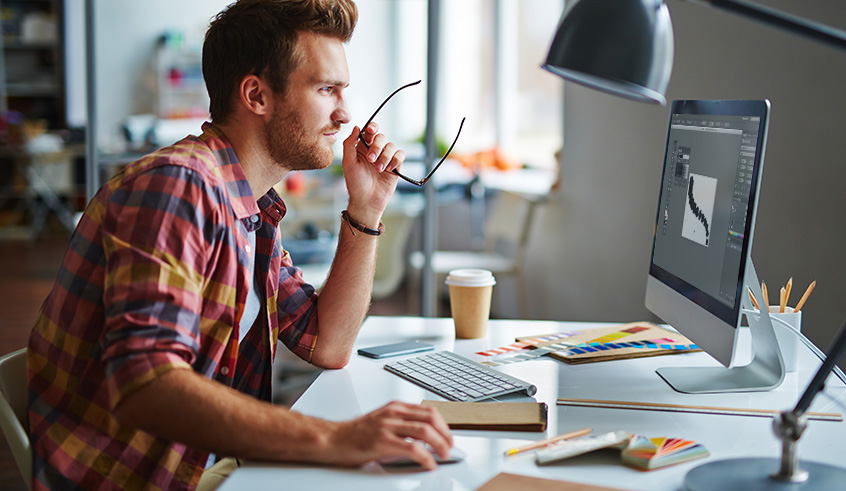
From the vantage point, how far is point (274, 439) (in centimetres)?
96

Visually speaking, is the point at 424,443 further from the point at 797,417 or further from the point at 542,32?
the point at 542,32

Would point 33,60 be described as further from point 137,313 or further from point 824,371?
point 824,371

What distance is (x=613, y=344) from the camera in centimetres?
155

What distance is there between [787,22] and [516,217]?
3.25 m

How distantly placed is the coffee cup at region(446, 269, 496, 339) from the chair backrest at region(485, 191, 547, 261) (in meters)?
2.39

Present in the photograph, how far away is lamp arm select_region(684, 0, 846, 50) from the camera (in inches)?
34.4

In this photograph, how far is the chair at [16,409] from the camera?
1153 millimetres

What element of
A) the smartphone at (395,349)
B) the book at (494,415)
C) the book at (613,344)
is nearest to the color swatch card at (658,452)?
the book at (494,415)

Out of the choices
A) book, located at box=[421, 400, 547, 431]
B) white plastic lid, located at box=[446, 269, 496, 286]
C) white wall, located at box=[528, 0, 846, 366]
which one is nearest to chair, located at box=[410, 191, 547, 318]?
white wall, located at box=[528, 0, 846, 366]

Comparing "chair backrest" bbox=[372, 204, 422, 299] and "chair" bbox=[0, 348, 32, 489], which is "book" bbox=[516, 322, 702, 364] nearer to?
"chair" bbox=[0, 348, 32, 489]

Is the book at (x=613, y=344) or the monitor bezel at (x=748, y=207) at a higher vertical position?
the monitor bezel at (x=748, y=207)

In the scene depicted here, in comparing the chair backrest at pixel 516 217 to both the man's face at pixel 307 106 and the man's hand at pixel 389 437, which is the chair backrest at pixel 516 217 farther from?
the man's hand at pixel 389 437

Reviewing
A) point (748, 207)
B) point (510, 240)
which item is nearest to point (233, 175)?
point (748, 207)

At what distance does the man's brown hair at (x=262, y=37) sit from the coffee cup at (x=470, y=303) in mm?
550
